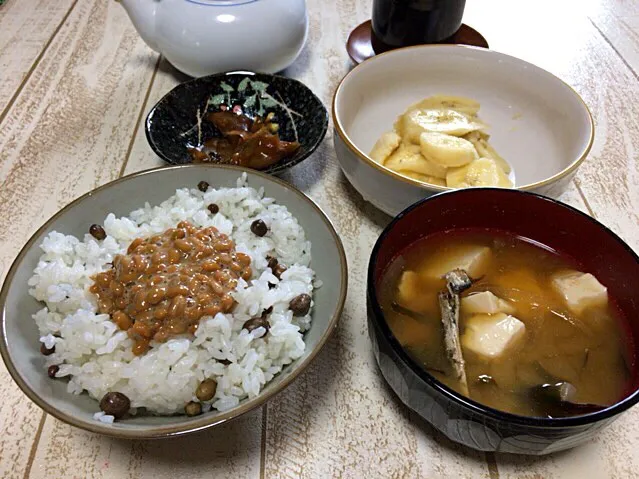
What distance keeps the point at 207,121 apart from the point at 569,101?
1120 millimetres

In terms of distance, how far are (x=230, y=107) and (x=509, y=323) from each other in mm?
1177

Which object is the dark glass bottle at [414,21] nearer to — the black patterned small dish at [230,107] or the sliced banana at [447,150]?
the black patterned small dish at [230,107]

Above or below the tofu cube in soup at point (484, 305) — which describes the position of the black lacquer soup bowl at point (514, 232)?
above

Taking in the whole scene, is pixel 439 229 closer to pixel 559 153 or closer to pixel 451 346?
pixel 451 346

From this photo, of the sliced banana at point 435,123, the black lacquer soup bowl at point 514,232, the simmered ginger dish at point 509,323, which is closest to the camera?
the black lacquer soup bowl at point 514,232

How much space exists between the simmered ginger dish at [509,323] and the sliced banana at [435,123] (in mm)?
419

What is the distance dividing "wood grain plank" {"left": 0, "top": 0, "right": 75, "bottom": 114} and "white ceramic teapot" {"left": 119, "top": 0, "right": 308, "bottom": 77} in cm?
58

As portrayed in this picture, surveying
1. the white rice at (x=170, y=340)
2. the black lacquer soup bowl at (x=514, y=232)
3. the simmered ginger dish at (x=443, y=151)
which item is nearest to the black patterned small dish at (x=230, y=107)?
the simmered ginger dish at (x=443, y=151)

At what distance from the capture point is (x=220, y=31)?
1823 mm

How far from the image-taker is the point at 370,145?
1.67 meters

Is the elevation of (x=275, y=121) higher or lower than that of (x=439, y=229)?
lower

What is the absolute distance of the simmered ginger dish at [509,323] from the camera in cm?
97

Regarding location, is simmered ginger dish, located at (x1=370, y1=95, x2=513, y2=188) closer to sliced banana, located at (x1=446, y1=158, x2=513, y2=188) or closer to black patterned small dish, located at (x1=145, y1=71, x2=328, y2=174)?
sliced banana, located at (x1=446, y1=158, x2=513, y2=188)

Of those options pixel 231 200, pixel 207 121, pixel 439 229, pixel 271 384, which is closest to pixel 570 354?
pixel 439 229
